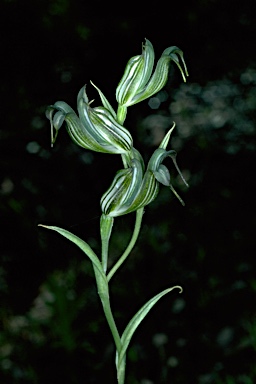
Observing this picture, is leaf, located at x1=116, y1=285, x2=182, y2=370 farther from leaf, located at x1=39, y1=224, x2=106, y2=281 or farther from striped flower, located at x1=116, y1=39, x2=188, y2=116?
striped flower, located at x1=116, y1=39, x2=188, y2=116

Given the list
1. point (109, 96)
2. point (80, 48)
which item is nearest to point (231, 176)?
point (109, 96)

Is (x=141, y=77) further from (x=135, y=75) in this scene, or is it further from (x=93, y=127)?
(x=93, y=127)

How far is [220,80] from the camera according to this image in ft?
5.76

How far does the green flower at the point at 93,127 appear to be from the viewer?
1012 mm

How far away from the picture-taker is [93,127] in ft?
3.33

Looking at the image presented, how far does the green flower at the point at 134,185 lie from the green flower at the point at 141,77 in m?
0.10

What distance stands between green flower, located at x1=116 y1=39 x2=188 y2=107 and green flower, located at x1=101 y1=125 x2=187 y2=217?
0.10 metres

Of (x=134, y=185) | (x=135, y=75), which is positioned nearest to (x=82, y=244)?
(x=134, y=185)

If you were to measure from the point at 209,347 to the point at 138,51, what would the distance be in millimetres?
781

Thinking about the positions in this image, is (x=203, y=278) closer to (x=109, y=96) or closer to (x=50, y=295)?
(x=50, y=295)

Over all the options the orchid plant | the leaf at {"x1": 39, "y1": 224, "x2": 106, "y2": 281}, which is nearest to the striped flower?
the orchid plant

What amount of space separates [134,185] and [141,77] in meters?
0.17

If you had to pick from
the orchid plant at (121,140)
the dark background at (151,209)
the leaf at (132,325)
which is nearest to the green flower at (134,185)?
the orchid plant at (121,140)

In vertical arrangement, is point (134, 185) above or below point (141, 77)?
below
